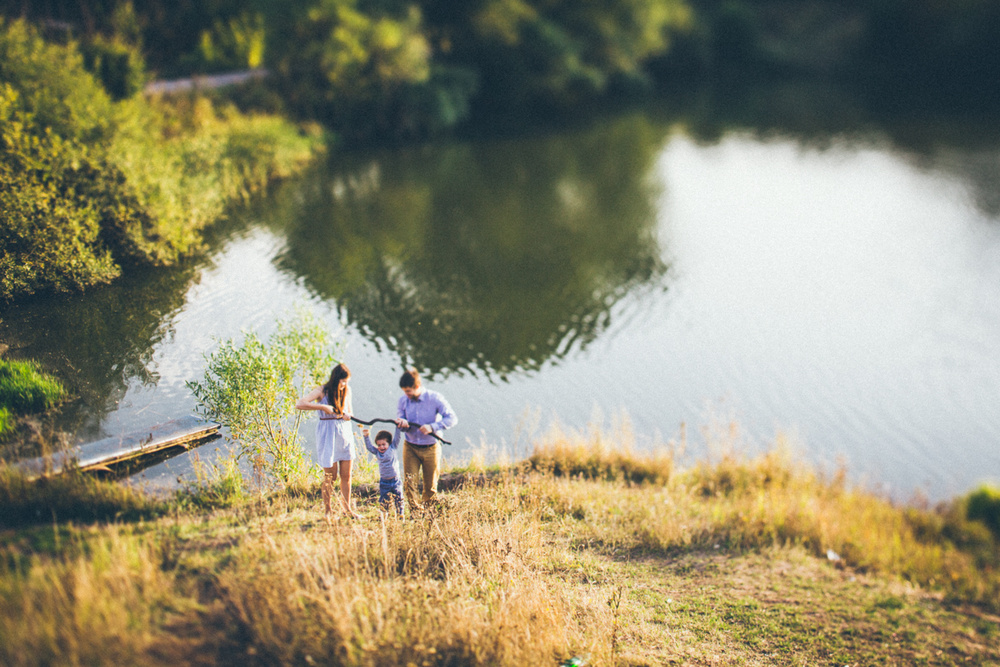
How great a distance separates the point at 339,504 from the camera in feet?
24.7

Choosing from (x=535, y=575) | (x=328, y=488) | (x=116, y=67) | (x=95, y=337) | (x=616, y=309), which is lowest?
(x=535, y=575)

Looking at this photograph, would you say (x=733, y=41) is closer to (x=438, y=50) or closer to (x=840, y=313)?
(x=438, y=50)

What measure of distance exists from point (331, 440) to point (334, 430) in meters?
0.12

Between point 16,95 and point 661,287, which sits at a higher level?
point 16,95

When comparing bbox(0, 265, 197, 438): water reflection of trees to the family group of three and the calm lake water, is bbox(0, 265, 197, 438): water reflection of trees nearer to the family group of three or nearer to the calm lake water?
the calm lake water

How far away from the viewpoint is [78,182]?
1489cm

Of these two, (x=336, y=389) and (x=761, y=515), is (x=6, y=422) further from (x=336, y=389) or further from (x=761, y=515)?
(x=761, y=515)

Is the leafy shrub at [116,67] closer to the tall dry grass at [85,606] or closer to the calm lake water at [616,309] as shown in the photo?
the calm lake water at [616,309]

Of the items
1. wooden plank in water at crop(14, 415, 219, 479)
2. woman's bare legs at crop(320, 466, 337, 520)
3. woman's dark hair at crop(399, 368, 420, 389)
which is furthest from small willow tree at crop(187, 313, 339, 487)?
woman's dark hair at crop(399, 368, 420, 389)

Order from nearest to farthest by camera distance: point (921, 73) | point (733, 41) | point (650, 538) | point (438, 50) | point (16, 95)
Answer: point (650, 538)
point (16, 95)
point (438, 50)
point (921, 73)
point (733, 41)

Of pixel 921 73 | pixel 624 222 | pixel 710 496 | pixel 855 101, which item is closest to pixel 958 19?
pixel 921 73

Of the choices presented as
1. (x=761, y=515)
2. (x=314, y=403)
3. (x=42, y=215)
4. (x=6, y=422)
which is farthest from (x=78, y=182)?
(x=761, y=515)

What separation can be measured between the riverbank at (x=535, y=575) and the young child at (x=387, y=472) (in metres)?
0.28

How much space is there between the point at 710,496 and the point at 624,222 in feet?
49.5
